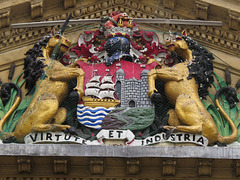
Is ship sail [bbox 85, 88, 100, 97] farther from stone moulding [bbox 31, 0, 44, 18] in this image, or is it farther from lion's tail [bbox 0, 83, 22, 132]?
stone moulding [bbox 31, 0, 44, 18]

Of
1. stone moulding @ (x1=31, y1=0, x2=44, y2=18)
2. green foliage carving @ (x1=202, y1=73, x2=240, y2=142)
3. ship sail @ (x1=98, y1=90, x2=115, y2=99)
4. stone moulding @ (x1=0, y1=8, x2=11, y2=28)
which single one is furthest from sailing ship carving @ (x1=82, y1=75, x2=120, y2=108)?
stone moulding @ (x1=0, y1=8, x2=11, y2=28)

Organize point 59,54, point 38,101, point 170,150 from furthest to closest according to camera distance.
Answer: point 59,54 → point 38,101 → point 170,150

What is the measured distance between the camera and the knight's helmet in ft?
54.1

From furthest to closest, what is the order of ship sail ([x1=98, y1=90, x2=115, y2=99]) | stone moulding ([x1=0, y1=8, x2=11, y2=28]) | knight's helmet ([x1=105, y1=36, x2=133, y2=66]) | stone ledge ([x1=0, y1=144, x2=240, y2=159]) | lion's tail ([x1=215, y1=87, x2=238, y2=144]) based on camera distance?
stone moulding ([x1=0, y1=8, x2=11, y2=28])
knight's helmet ([x1=105, y1=36, x2=133, y2=66])
ship sail ([x1=98, y1=90, x2=115, y2=99])
lion's tail ([x1=215, y1=87, x2=238, y2=144])
stone ledge ([x1=0, y1=144, x2=240, y2=159])

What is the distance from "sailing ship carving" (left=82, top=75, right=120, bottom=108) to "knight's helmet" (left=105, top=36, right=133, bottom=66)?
511mm

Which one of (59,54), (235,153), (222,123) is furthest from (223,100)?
(59,54)

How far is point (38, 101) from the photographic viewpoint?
15.8m

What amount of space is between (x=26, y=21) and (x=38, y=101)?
2273 mm

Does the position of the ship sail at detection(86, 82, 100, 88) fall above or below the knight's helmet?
below

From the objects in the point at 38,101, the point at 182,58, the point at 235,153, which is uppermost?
the point at 182,58

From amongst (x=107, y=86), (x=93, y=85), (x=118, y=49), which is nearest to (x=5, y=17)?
(x=118, y=49)

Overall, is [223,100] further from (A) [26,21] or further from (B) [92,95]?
(A) [26,21]

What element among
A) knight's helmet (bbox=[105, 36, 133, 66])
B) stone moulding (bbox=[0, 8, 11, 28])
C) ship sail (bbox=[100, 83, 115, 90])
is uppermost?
stone moulding (bbox=[0, 8, 11, 28])

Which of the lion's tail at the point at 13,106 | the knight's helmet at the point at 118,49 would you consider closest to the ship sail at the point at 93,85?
the knight's helmet at the point at 118,49
